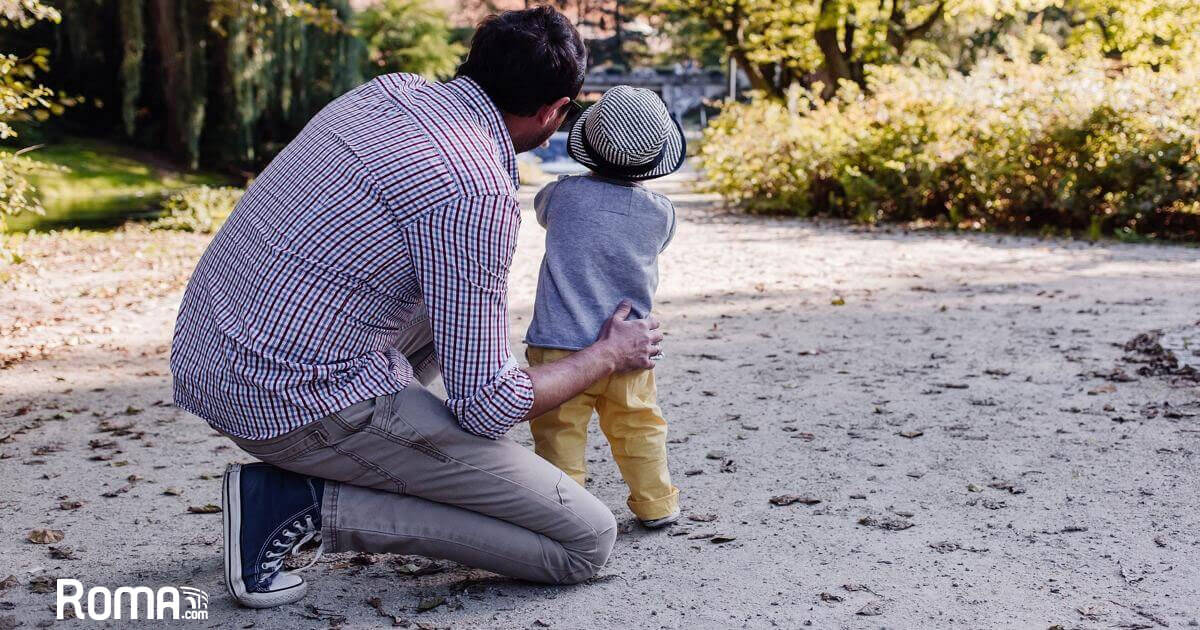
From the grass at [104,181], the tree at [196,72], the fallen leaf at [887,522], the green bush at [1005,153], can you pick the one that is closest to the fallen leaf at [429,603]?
the fallen leaf at [887,522]

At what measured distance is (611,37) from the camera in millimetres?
62062

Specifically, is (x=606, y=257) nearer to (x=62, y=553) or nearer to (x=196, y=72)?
(x=62, y=553)

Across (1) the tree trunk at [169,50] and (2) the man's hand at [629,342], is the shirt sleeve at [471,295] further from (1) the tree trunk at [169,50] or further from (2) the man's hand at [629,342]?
(1) the tree trunk at [169,50]

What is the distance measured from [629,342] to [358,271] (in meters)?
0.80

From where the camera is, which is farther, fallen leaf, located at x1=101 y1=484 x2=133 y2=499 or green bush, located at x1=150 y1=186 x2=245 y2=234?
green bush, located at x1=150 y1=186 x2=245 y2=234

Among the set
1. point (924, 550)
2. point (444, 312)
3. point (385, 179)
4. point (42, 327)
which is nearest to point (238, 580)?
point (444, 312)

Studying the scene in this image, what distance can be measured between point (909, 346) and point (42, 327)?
209 inches

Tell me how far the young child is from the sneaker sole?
90 cm

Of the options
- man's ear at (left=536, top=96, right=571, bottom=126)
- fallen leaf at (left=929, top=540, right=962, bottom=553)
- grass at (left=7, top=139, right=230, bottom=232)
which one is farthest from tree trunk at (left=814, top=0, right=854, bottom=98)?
man's ear at (left=536, top=96, right=571, bottom=126)

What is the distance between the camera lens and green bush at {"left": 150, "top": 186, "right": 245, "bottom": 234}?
13.6 metres

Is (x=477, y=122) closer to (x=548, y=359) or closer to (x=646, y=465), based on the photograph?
(x=548, y=359)

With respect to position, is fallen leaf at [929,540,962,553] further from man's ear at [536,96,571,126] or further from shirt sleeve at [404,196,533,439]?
man's ear at [536,96,571,126]

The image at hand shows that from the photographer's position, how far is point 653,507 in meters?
3.48

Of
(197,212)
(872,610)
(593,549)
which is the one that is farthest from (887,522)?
(197,212)
